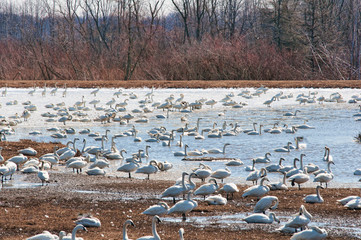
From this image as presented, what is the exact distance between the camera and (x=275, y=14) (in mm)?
50312

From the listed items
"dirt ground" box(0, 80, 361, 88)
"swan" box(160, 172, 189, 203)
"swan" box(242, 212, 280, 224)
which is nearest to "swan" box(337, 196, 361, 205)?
"swan" box(242, 212, 280, 224)

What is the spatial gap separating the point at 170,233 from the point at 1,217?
253 cm

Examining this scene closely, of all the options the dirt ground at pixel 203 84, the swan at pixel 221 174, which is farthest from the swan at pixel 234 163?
the dirt ground at pixel 203 84

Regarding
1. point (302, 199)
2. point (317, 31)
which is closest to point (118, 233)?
point (302, 199)

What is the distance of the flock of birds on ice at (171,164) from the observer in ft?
27.9

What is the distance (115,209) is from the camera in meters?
9.40

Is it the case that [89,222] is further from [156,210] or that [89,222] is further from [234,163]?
[234,163]

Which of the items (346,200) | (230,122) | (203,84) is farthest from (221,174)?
(203,84)

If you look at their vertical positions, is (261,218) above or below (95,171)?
above

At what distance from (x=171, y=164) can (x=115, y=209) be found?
462cm

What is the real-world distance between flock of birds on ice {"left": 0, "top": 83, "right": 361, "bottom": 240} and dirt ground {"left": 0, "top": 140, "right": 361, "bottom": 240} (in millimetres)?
206

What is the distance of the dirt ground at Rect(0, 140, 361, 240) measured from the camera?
25.9 ft

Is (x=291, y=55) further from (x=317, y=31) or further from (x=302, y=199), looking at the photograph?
(x=302, y=199)

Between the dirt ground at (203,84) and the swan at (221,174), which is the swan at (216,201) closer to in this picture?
the swan at (221,174)
